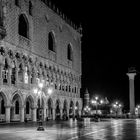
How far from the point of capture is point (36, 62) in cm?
4444

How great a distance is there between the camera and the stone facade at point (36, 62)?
37.8m

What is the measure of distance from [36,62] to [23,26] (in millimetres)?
4840

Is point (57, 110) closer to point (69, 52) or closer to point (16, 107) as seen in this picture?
point (69, 52)

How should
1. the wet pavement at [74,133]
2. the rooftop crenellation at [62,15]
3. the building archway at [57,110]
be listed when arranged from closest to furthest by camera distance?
the wet pavement at [74,133] → the rooftop crenellation at [62,15] → the building archway at [57,110]

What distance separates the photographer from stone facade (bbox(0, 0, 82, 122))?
37.8 m

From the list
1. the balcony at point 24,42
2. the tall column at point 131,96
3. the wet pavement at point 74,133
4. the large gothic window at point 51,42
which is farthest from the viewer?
the tall column at point 131,96

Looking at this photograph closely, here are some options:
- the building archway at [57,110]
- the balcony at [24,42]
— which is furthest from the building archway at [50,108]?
the balcony at [24,42]

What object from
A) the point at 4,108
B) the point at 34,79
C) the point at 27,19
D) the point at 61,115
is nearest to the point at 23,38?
the point at 27,19

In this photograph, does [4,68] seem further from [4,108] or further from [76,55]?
[76,55]

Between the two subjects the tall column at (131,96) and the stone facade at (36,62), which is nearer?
the stone facade at (36,62)

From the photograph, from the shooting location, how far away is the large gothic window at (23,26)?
42.0 m

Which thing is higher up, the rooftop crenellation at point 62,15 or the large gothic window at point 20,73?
the rooftop crenellation at point 62,15

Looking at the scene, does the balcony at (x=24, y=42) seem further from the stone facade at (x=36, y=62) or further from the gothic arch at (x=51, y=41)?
the gothic arch at (x=51, y=41)

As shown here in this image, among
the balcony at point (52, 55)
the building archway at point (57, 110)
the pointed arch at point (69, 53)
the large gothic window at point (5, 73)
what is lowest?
the building archway at point (57, 110)
